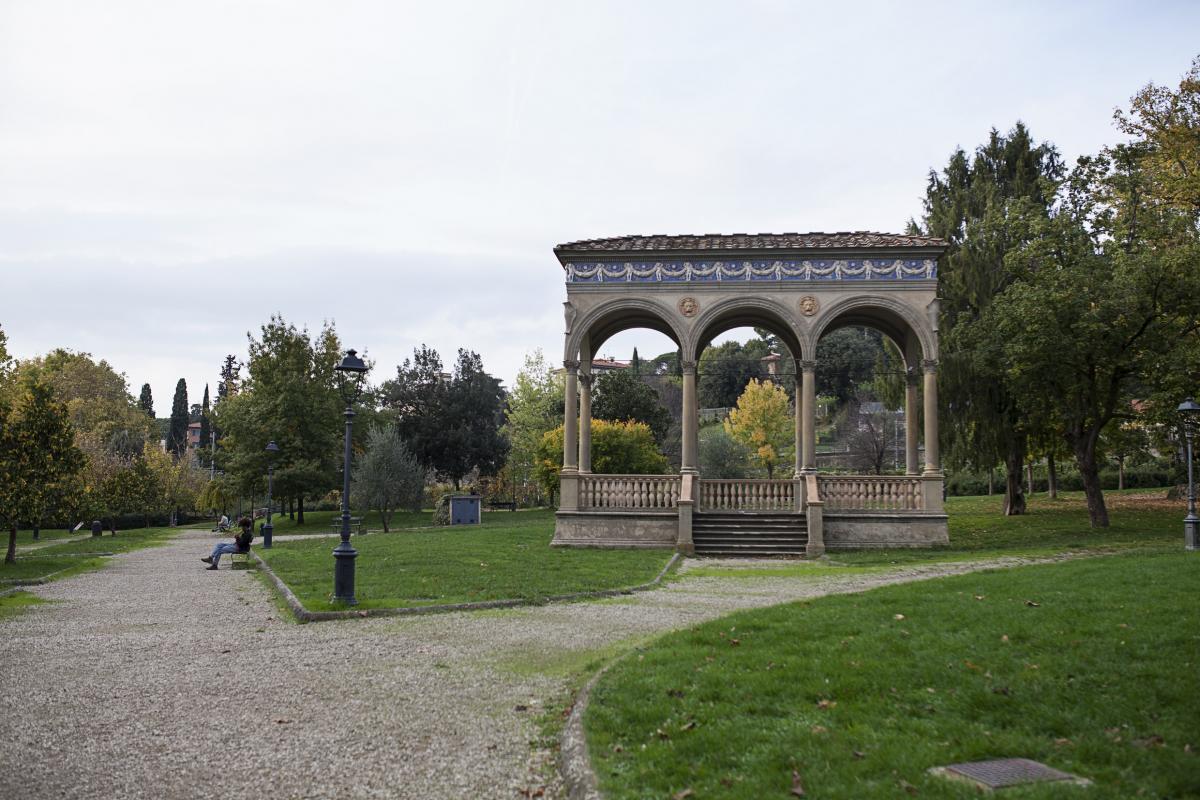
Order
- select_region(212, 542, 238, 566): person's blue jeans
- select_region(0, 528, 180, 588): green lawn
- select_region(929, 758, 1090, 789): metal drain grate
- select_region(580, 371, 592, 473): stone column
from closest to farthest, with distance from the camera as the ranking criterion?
1. select_region(929, 758, 1090, 789): metal drain grate
2. select_region(0, 528, 180, 588): green lawn
3. select_region(212, 542, 238, 566): person's blue jeans
4. select_region(580, 371, 592, 473): stone column

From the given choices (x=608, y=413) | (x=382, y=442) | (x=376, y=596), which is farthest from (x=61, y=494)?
(x=608, y=413)

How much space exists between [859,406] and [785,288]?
5683cm

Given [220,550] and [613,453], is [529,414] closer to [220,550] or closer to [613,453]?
[613,453]

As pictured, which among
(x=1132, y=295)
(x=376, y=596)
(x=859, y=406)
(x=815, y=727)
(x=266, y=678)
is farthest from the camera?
(x=859, y=406)

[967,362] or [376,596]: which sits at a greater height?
[967,362]

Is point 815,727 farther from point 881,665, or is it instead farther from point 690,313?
point 690,313

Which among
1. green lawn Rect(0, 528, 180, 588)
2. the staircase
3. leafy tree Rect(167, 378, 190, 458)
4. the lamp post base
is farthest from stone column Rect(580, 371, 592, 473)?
leafy tree Rect(167, 378, 190, 458)

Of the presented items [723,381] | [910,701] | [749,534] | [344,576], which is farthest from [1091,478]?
[723,381]

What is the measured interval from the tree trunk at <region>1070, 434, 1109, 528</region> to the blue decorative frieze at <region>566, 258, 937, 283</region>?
623cm

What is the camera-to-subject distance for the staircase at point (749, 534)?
21562 mm

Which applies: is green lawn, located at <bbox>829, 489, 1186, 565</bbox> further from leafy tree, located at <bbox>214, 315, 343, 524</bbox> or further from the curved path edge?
leafy tree, located at <bbox>214, 315, 343, 524</bbox>

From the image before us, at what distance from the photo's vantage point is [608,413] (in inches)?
2197

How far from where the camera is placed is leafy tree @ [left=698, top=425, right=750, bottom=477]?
53.3 metres

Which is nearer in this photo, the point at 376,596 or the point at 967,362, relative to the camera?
the point at 376,596
